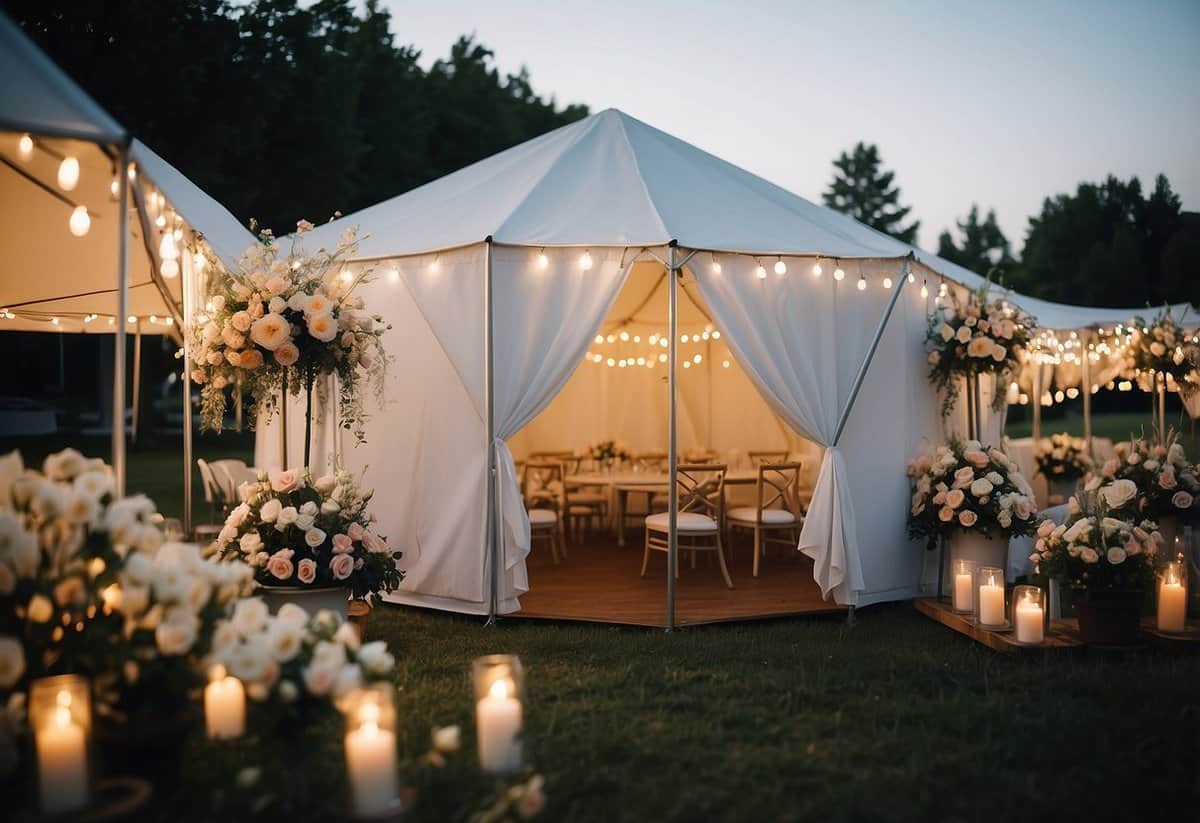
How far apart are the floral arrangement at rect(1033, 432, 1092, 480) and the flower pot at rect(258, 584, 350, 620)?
9063mm

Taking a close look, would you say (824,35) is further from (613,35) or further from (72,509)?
(72,509)

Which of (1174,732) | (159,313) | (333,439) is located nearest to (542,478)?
(333,439)

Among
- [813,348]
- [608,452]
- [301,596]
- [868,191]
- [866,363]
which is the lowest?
[301,596]

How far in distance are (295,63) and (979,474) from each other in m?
13.6

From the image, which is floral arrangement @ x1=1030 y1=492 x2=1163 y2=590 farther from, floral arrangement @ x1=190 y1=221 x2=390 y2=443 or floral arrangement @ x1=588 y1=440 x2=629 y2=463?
floral arrangement @ x1=588 y1=440 x2=629 y2=463

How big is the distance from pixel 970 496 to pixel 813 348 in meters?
1.52

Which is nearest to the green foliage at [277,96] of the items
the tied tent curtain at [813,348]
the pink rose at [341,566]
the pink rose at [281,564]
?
the pink rose at [281,564]

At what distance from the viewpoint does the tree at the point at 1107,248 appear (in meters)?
34.4

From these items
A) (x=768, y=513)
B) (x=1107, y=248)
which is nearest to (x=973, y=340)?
(x=768, y=513)

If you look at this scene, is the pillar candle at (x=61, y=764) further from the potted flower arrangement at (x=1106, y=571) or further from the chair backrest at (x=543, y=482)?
the chair backrest at (x=543, y=482)

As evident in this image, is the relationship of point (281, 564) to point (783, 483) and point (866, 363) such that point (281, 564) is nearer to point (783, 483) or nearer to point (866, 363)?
point (866, 363)

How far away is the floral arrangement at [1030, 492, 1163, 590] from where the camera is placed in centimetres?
530

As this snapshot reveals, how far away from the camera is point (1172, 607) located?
5.38m

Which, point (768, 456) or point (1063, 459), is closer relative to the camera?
point (768, 456)
